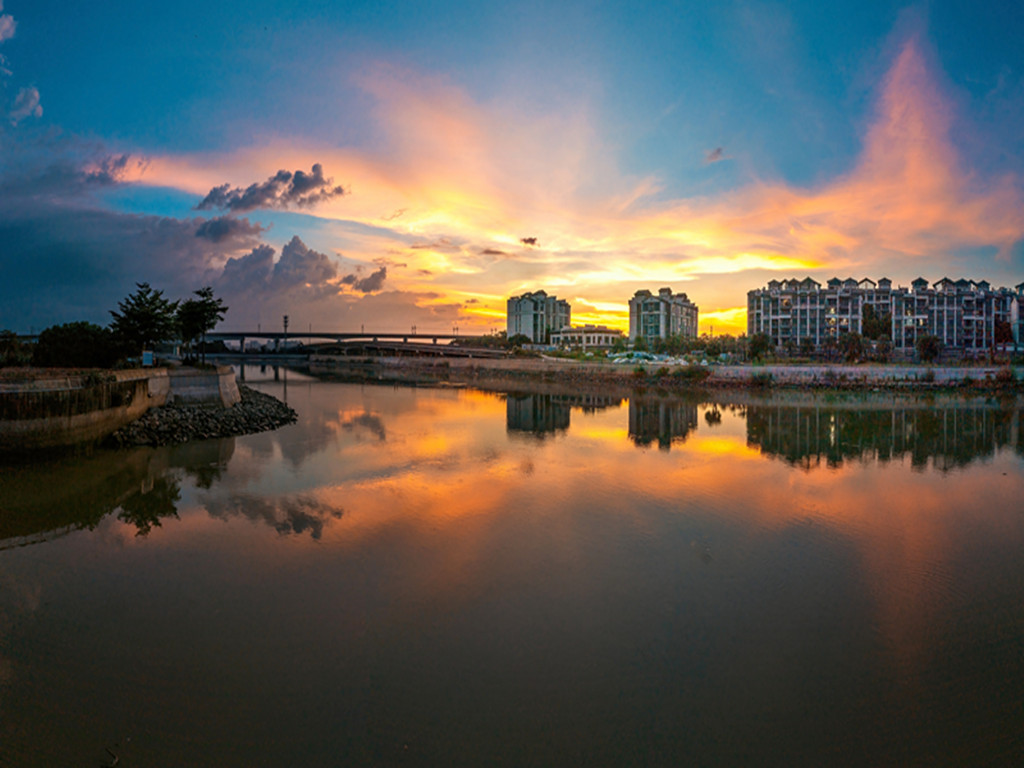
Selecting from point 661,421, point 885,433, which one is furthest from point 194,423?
point 885,433

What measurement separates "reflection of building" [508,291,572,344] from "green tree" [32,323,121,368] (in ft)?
364

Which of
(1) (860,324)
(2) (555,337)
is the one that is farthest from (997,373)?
(2) (555,337)

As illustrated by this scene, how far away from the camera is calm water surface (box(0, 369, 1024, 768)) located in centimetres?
520

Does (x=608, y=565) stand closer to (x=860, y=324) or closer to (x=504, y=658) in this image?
(x=504, y=658)

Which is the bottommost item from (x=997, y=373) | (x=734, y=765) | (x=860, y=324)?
(x=734, y=765)

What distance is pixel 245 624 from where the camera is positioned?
280 inches

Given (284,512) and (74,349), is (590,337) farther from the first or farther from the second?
(284,512)

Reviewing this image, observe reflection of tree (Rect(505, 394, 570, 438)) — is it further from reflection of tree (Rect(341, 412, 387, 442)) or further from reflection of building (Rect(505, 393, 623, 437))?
reflection of tree (Rect(341, 412, 387, 442))

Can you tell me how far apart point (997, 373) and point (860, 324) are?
41086 mm

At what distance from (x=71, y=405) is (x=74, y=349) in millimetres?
9377

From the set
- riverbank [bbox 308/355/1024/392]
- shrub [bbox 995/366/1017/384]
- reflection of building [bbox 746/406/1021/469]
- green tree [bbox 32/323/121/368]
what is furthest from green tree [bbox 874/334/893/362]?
green tree [bbox 32/323/121/368]

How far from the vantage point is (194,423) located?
2092 cm

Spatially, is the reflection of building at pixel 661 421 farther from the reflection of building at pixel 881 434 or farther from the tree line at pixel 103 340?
the tree line at pixel 103 340

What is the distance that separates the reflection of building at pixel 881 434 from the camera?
18.5 metres
